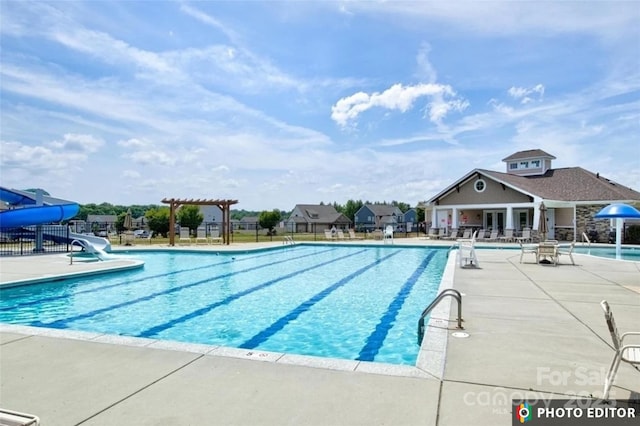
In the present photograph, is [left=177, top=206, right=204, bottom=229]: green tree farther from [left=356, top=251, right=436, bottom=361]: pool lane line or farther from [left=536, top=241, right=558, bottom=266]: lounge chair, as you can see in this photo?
[left=536, top=241, right=558, bottom=266]: lounge chair

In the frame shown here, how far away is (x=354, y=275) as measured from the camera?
12.3 metres

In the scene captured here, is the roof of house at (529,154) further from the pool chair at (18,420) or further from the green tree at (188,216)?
the green tree at (188,216)

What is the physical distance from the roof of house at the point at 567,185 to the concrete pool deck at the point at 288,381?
22601 millimetres

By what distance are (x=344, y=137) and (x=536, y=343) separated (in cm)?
2362

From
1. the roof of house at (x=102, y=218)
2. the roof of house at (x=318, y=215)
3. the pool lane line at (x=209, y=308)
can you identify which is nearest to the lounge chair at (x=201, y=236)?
the pool lane line at (x=209, y=308)

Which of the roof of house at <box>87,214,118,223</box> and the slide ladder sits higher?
the roof of house at <box>87,214,118,223</box>

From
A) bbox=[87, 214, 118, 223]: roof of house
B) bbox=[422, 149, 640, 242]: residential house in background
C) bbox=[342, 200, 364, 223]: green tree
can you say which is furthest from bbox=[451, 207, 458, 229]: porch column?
bbox=[87, 214, 118, 223]: roof of house

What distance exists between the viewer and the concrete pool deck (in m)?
2.75

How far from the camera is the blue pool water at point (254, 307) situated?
611cm

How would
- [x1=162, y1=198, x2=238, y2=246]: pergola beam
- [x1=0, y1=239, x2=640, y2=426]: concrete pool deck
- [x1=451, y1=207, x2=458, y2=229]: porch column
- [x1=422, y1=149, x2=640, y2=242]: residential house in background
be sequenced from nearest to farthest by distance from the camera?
[x1=0, y1=239, x2=640, y2=426]: concrete pool deck, [x1=162, y1=198, x2=238, y2=246]: pergola beam, [x1=422, y1=149, x2=640, y2=242]: residential house in background, [x1=451, y1=207, x2=458, y2=229]: porch column

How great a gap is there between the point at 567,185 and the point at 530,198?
195 inches

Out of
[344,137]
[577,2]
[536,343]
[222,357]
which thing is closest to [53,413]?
[222,357]

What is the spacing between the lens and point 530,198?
2473cm

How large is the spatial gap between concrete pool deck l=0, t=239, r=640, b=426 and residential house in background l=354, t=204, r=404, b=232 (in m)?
68.9
